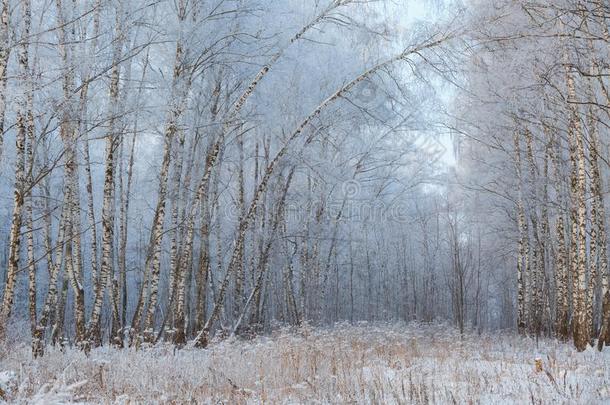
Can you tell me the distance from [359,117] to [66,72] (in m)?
8.21

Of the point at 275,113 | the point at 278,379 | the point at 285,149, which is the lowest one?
the point at 278,379

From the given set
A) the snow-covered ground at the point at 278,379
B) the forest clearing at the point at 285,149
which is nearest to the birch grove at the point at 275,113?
the forest clearing at the point at 285,149

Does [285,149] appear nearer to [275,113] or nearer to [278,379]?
[275,113]

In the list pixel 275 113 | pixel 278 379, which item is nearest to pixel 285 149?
pixel 275 113

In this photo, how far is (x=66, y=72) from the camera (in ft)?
20.2

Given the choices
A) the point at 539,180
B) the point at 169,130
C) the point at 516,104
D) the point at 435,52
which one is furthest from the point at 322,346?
the point at 539,180

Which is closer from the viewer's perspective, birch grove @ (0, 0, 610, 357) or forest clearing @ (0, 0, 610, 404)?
forest clearing @ (0, 0, 610, 404)

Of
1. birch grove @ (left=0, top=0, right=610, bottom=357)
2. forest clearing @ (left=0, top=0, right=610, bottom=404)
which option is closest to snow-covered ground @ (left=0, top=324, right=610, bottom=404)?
forest clearing @ (left=0, top=0, right=610, bottom=404)

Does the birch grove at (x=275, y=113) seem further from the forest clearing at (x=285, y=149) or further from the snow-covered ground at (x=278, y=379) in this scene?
the snow-covered ground at (x=278, y=379)

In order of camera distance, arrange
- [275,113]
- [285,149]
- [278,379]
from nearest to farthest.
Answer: [278,379], [285,149], [275,113]

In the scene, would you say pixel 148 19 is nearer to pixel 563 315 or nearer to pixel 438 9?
pixel 438 9

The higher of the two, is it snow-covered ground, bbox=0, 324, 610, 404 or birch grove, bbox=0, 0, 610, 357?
birch grove, bbox=0, 0, 610, 357

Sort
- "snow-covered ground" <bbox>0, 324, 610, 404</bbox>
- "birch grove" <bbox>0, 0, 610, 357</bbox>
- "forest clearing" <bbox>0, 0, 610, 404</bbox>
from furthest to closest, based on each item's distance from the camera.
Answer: "birch grove" <bbox>0, 0, 610, 357</bbox>, "forest clearing" <bbox>0, 0, 610, 404</bbox>, "snow-covered ground" <bbox>0, 324, 610, 404</bbox>

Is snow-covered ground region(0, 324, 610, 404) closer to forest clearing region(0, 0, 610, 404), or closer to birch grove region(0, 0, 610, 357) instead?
forest clearing region(0, 0, 610, 404)
